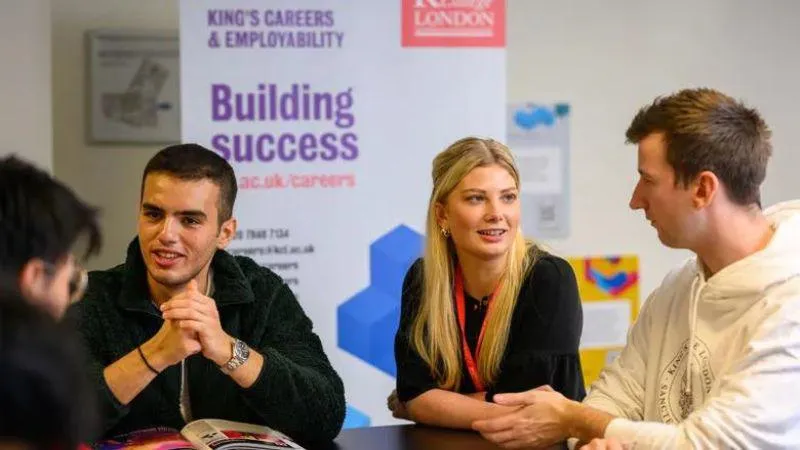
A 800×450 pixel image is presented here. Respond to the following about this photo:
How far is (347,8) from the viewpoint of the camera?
3.92 m

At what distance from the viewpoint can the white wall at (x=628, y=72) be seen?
520cm

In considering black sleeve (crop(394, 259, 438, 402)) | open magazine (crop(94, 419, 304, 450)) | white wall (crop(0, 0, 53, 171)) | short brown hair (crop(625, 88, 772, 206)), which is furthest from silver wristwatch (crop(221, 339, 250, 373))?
white wall (crop(0, 0, 53, 171))

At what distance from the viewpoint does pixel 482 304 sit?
9.21 ft

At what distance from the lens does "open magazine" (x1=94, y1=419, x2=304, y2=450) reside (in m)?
2.11

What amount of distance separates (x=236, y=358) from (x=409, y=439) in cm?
43

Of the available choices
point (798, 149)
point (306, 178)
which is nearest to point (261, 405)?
point (306, 178)

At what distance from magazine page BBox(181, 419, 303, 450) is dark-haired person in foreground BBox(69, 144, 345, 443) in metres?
0.13

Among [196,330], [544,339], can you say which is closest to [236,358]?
[196,330]

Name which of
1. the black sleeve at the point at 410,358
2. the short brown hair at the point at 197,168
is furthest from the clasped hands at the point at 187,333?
the black sleeve at the point at 410,358

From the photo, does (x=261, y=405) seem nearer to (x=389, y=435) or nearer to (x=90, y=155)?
(x=389, y=435)

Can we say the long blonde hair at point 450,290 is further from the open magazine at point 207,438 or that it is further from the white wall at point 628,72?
the white wall at point 628,72

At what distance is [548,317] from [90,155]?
2.64 meters

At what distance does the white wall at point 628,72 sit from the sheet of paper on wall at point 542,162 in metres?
0.06

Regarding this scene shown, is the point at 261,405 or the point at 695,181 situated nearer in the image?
the point at 695,181
